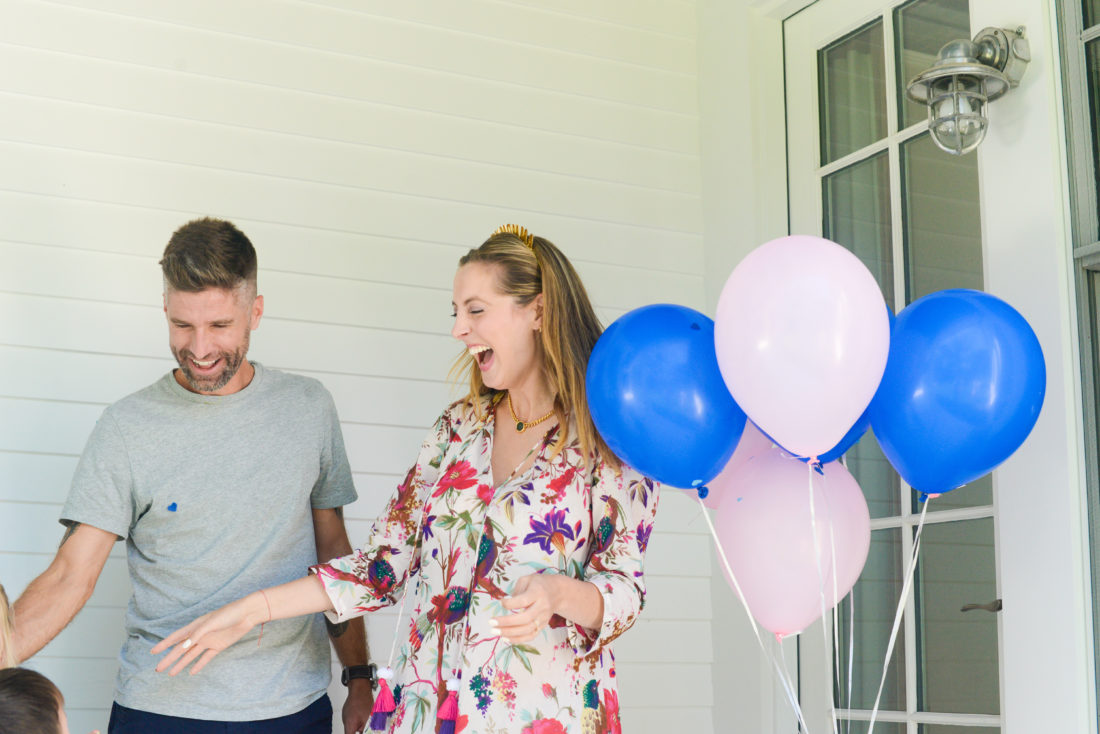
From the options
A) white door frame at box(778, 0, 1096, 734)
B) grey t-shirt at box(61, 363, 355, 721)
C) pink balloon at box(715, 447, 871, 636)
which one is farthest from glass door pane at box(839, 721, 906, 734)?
grey t-shirt at box(61, 363, 355, 721)

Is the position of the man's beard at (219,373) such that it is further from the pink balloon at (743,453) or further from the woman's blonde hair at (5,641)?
the pink balloon at (743,453)

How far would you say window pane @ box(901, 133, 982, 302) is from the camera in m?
2.63

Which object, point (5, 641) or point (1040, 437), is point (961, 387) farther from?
point (5, 641)

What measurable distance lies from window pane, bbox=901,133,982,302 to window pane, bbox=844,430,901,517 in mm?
400

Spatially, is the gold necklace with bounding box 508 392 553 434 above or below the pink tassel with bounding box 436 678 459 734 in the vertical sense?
above

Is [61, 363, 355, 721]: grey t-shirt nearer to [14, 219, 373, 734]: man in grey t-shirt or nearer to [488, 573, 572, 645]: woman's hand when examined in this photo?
[14, 219, 373, 734]: man in grey t-shirt

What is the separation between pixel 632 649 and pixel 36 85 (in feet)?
7.09

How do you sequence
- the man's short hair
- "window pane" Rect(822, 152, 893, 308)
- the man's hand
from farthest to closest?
"window pane" Rect(822, 152, 893, 308)
the man's hand
the man's short hair

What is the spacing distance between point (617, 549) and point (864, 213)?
1.39 metres

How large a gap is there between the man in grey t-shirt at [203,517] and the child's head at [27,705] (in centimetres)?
88

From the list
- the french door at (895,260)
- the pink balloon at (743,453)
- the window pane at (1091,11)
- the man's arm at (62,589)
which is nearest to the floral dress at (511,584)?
the pink balloon at (743,453)

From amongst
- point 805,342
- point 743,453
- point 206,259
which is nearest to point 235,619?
point 206,259

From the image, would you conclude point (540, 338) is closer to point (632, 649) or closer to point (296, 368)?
point (296, 368)

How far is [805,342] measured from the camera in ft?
6.04
